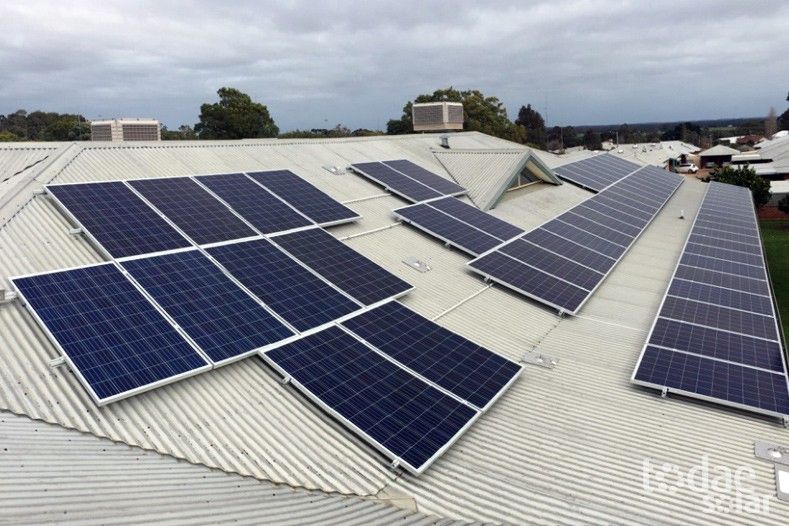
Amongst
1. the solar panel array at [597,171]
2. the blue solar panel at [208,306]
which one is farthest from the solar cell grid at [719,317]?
the solar panel array at [597,171]

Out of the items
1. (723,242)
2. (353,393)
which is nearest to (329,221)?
(353,393)

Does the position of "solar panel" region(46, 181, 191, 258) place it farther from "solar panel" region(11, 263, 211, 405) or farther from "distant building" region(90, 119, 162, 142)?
"distant building" region(90, 119, 162, 142)

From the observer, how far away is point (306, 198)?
22.0 metres

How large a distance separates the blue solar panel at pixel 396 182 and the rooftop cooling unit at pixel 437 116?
20.3 m

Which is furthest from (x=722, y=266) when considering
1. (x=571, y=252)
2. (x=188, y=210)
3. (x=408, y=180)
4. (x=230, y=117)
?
(x=230, y=117)

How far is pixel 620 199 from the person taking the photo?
36.5 meters

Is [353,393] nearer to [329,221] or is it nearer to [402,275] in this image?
[402,275]

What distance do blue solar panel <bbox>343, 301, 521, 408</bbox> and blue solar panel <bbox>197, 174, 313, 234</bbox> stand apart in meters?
5.32

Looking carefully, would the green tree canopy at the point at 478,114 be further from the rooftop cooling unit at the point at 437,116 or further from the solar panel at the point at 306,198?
the solar panel at the point at 306,198

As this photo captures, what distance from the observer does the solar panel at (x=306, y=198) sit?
823 inches

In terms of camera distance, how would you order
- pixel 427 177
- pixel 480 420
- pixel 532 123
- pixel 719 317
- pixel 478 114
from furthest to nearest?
pixel 532 123
pixel 478 114
pixel 427 177
pixel 719 317
pixel 480 420

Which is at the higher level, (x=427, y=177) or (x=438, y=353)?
(x=427, y=177)

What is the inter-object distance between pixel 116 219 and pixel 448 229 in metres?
12.8

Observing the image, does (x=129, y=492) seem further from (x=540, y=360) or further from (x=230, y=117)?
(x=230, y=117)
